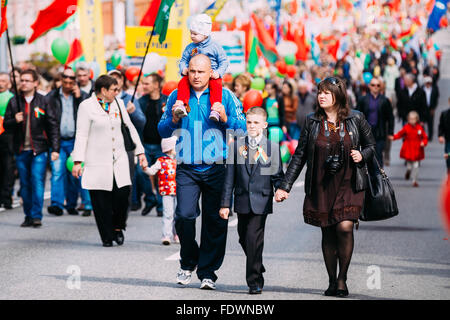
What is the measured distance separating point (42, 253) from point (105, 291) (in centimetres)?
260

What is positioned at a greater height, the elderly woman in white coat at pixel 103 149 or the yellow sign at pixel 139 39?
the yellow sign at pixel 139 39

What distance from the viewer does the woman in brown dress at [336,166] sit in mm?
8453

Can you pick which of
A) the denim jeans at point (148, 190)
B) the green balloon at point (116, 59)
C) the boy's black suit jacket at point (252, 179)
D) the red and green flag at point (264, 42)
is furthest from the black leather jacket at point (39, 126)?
the red and green flag at point (264, 42)

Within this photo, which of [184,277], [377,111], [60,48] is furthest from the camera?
[60,48]

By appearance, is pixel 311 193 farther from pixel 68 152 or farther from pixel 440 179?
pixel 440 179

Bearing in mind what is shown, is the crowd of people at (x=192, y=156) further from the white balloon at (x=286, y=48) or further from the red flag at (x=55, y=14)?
the white balloon at (x=286, y=48)

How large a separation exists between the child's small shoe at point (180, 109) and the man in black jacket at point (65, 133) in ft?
20.5

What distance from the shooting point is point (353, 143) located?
848 cm

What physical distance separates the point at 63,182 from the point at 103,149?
3.73 meters

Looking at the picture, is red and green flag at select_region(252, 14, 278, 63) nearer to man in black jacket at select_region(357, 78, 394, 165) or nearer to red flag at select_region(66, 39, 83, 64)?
red flag at select_region(66, 39, 83, 64)

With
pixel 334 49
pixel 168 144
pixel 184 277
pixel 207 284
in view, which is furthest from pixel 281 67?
pixel 207 284

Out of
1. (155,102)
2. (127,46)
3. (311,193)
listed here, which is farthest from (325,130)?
(127,46)

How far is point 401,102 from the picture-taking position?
2431cm

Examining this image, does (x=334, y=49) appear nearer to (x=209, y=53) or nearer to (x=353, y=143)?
(x=209, y=53)
